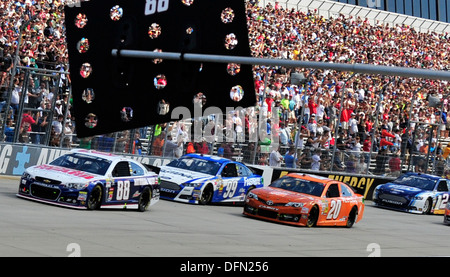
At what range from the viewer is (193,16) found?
8125 mm

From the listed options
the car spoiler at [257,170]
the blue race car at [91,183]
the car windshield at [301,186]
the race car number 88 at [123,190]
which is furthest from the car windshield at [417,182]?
the race car number 88 at [123,190]

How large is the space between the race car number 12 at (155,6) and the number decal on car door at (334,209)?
541 inches

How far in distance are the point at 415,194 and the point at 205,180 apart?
29.5 feet

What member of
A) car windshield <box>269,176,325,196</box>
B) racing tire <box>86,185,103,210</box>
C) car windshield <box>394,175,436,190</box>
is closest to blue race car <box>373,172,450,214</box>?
car windshield <box>394,175,436,190</box>

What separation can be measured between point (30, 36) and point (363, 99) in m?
12.7

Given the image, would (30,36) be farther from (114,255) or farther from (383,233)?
(114,255)

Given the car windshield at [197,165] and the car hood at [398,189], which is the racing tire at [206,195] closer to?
the car windshield at [197,165]

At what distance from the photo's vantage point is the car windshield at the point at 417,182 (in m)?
29.8

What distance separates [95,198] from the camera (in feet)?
61.1

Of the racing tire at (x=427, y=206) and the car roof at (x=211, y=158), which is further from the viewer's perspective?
the racing tire at (x=427, y=206)

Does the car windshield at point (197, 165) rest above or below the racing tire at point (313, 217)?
above

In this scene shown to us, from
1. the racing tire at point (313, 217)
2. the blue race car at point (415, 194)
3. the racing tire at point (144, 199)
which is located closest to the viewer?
the racing tire at point (144, 199)

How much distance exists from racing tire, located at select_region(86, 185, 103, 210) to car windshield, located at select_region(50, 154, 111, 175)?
1.34 feet

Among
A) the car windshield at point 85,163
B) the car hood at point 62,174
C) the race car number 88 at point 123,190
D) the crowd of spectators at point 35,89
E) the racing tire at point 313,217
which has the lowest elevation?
the racing tire at point 313,217
